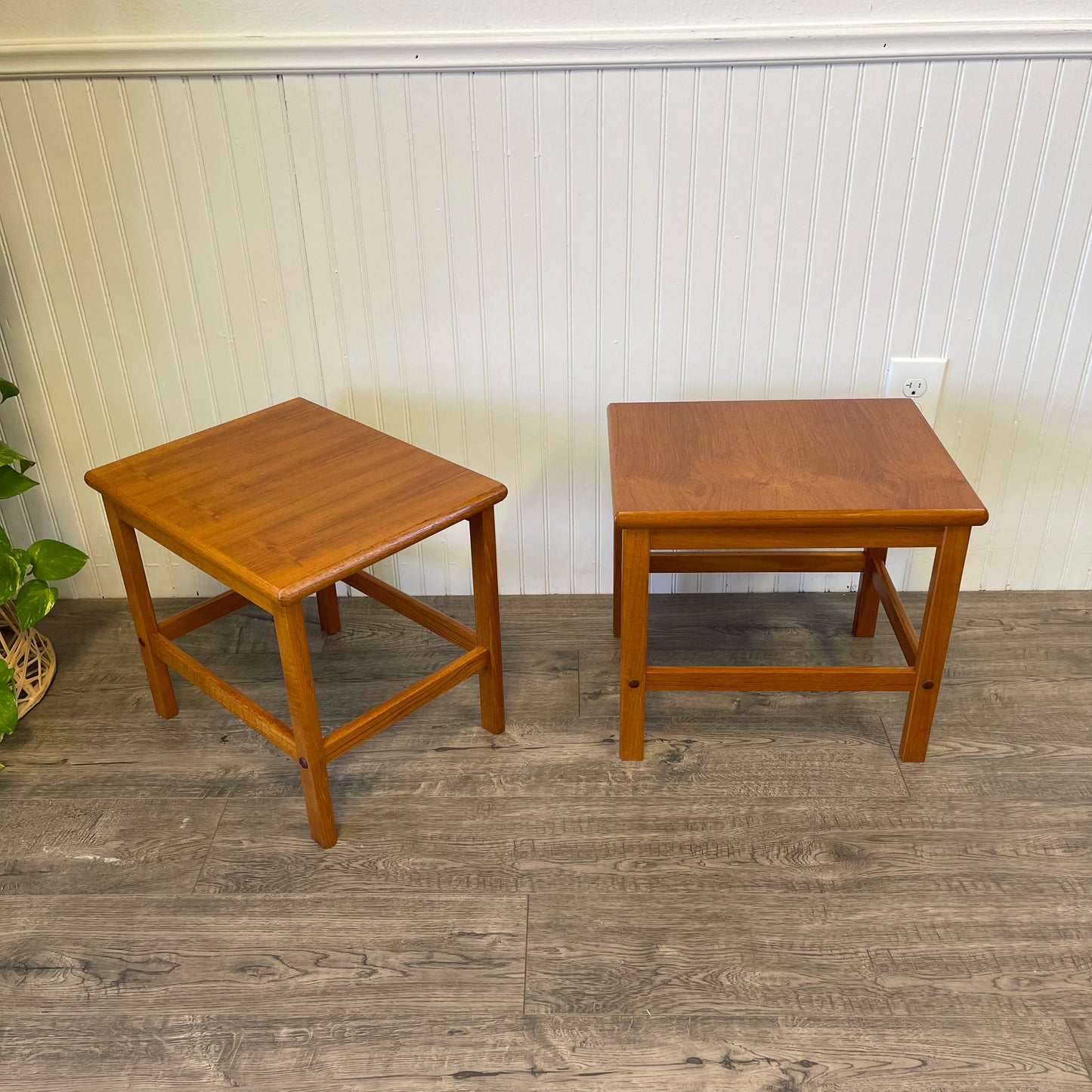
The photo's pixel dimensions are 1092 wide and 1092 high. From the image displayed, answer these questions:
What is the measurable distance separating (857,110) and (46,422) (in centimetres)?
146

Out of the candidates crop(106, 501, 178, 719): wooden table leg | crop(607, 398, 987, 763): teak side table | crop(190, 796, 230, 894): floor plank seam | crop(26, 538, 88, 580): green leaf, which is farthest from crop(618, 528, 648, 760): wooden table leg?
crop(26, 538, 88, 580): green leaf

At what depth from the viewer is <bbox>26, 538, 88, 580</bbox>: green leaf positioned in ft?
5.23

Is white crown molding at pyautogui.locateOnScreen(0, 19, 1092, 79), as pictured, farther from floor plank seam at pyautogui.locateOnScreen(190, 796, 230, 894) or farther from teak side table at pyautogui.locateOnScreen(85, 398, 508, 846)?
floor plank seam at pyautogui.locateOnScreen(190, 796, 230, 894)

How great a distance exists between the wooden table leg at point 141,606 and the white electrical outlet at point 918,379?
125cm

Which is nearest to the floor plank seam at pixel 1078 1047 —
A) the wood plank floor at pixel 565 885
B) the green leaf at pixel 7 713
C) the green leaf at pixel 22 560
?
the wood plank floor at pixel 565 885

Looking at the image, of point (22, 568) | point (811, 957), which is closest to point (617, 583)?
point (811, 957)

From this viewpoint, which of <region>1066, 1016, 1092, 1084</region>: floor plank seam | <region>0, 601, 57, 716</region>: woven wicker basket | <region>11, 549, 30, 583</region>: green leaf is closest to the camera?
<region>1066, 1016, 1092, 1084</region>: floor plank seam

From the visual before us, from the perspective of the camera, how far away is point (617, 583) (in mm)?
1821

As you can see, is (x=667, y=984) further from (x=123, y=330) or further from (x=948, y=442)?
(x=123, y=330)

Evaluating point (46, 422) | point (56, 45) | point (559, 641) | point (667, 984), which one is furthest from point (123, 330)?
point (667, 984)

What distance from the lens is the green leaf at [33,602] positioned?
5.13 ft

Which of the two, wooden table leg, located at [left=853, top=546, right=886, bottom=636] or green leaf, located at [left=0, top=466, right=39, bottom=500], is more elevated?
green leaf, located at [left=0, top=466, right=39, bottom=500]

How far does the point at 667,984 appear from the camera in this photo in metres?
1.23

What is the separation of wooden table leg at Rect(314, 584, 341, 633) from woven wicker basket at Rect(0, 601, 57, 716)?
0.46 metres
